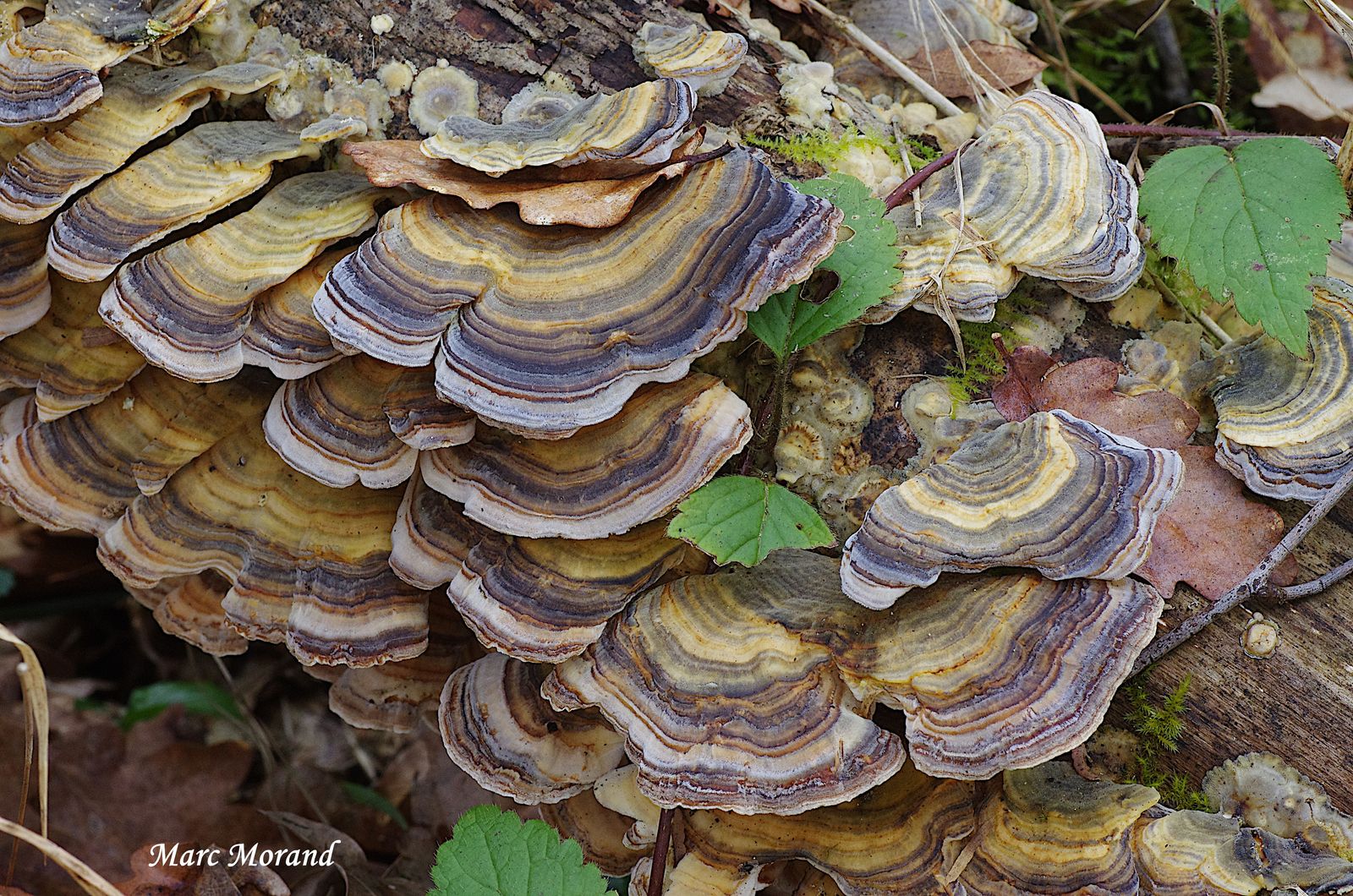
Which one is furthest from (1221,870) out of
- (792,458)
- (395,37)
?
(395,37)

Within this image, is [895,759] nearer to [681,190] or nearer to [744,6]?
[681,190]

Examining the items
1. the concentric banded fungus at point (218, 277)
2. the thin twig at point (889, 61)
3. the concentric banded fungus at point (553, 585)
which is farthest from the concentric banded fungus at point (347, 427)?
the thin twig at point (889, 61)

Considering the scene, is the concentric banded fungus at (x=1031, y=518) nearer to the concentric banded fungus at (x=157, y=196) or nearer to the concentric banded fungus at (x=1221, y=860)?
the concentric banded fungus at (x=1221, y=860)

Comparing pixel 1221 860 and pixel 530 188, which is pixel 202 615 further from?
pixel 1221 860

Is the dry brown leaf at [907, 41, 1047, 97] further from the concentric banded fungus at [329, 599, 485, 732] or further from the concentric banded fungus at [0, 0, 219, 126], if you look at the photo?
the concentric banded fungus at [329, 599, 485, 732]

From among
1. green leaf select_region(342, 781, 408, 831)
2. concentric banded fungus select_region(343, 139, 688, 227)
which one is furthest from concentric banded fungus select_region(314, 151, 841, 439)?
green leaf select_region(342, 781, 408, 831)

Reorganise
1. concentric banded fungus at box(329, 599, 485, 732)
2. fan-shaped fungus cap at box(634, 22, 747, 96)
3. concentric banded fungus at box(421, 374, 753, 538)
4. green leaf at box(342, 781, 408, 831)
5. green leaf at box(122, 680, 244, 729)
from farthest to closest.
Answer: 1. green leaf at box(122, 680, 244, 729)
2. green leaf at box(342, 781, 408, 831)
3. concentric banded fungus at box(329, 599, 485, 732)
4. fan-shaped fungus cap at box(634, 22, 747, 96)
5. concentric banded fungus at box(421, 374, 753, 538)
